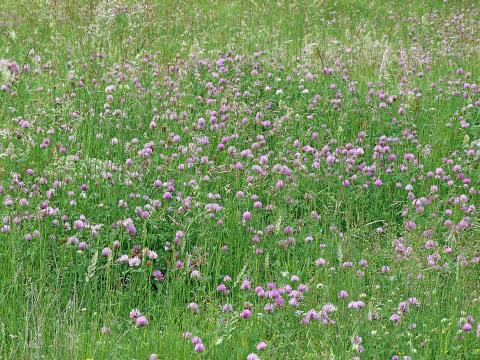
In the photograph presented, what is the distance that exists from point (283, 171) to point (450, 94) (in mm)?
2227

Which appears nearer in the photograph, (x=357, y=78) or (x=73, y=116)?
(x=73, y=116)

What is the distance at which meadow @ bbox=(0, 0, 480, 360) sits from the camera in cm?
343

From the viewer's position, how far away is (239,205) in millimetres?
4801

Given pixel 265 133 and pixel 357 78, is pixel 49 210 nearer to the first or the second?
pixel 265 133

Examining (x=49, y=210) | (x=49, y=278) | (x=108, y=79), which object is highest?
(x=108, y=79)

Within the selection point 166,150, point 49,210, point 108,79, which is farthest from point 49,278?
point 108,79

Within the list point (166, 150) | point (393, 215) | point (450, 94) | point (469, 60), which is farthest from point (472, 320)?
point (469, 60)

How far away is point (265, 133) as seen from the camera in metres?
5.84

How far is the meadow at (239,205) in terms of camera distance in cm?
343

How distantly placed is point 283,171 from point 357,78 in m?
2.52

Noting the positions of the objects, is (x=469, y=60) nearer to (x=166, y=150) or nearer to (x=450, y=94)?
(x=450, y=94)

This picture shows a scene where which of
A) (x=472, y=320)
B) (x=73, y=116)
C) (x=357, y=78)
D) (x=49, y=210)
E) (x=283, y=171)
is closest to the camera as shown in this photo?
(x=472, y=320)

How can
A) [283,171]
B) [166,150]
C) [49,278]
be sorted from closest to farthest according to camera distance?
[49,278] < [283,171] < [166,150]

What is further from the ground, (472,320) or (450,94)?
(450,94)
